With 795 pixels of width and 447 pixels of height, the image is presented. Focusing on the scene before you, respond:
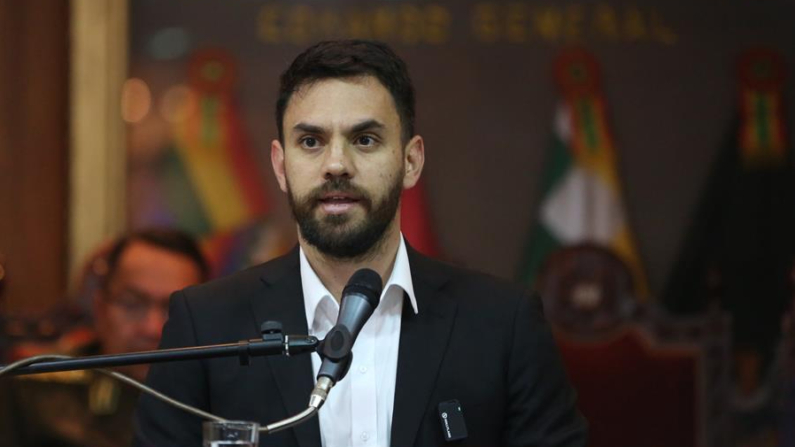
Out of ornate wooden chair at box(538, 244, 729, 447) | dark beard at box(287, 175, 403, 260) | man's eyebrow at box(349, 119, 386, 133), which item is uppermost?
man's eyebrow at box(349, 119, 386, 133)

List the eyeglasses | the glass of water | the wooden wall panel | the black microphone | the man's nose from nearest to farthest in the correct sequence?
the glass of water → the black microphone → the man's nose → the eyeglasses → the wooden wall panel

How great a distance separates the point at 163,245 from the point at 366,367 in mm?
1773

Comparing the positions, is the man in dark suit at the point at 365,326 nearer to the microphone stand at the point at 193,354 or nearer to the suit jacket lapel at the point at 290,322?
the suit jacket lapel at the point at 290,322

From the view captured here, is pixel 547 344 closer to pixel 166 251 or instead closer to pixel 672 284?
pixel 166 251

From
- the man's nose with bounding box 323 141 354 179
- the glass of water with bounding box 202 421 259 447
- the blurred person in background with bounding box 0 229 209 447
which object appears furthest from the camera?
the blurred person in background with bounding box 0 229 209 447

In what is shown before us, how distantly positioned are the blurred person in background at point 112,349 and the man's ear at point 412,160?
56.3 inches

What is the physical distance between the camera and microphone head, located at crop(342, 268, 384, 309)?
6.99ft

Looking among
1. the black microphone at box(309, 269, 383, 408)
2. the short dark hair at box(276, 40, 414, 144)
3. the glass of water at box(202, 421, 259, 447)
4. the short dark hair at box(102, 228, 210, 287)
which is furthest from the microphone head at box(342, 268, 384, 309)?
the short dark hair at box(102, 228, 210, 287)

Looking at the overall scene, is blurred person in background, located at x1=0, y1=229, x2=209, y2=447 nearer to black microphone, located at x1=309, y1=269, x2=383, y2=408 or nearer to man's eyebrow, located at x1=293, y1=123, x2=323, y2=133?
man's eyebrow, located at x1=293, y1=123, x2=323, y2=133

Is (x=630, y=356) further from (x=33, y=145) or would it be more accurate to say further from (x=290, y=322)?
(x=290, y=322)

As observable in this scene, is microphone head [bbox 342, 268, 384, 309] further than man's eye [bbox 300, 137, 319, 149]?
No

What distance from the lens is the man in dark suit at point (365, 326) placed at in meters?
2.51

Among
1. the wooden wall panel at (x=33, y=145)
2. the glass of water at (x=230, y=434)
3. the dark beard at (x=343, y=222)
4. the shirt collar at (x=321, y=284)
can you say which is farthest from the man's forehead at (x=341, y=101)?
the wooden wall panel at (x=33, y=145)

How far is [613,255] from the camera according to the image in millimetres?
4730
